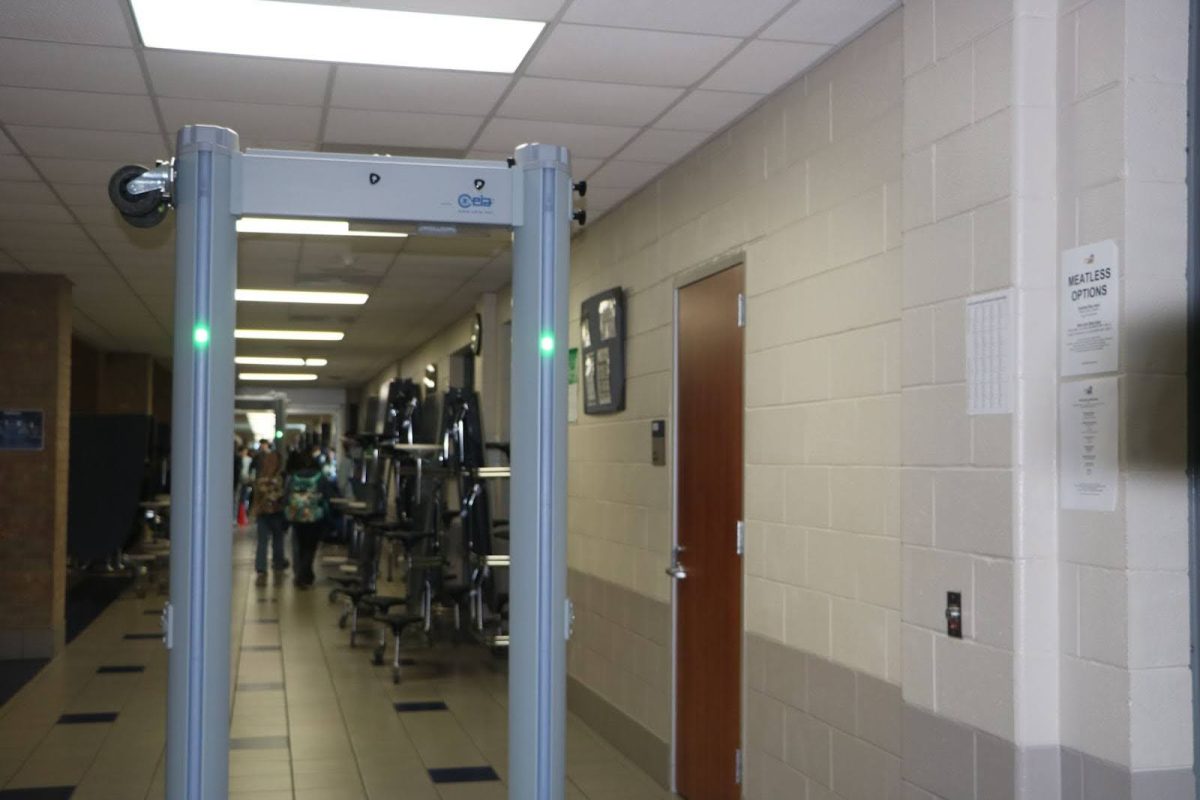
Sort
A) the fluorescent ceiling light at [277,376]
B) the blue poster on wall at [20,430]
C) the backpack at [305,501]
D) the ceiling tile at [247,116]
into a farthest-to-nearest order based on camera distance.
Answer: the fluorescent ceiling light at [277,376] → the backpack at [305,501] → the blue poster on wall at [20,430] → the ceiling tile at [247,116]

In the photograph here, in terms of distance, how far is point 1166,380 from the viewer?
110 inches

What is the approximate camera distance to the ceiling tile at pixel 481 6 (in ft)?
12.5

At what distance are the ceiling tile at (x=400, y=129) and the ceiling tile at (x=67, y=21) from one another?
1.05m

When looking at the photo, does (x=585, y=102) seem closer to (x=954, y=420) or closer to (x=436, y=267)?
(x=954, y=420)

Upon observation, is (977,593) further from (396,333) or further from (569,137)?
(396,333)

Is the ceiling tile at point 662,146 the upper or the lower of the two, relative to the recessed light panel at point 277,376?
upper

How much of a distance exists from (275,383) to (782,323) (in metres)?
21.6

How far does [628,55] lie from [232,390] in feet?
6.65

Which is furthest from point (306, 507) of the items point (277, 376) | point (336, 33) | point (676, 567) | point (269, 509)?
point (277, 376)

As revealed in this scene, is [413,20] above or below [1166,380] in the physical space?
above

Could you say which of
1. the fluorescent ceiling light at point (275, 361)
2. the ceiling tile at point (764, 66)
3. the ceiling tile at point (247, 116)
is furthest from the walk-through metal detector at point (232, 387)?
the fluorescent ceiling light at point (275, 361)

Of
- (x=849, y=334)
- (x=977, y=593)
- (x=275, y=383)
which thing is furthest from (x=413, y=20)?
(x=275, y=383)

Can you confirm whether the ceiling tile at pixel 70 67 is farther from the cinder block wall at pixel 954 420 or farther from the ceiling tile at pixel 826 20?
the cinder block wall at pixel 954 420

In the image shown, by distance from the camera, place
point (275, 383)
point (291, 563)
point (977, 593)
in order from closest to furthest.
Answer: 1. point (977, 593)
2. point (291, 563)
3. point (275, 383)
